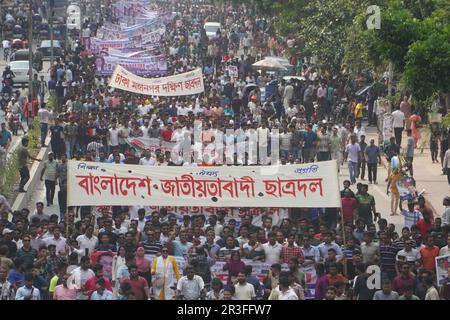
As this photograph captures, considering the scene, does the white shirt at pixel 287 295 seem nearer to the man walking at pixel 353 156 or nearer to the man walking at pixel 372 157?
the man walking at pixel 353 156

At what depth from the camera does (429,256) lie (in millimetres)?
18906

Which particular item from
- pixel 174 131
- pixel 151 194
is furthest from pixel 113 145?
pixel 151 194

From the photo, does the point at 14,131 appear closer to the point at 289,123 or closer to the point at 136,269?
the point at 289,123

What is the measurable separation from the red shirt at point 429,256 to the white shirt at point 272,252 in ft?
5.40

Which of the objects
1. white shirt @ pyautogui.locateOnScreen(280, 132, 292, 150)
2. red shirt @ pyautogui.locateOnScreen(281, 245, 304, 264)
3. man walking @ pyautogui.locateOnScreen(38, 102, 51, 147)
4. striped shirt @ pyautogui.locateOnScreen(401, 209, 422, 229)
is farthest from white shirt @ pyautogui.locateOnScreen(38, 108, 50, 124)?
red shirt @ pyautogui.locateOnScreen(281, 245, 304, 264)

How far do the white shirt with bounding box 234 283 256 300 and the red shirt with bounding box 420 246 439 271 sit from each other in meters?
2.68

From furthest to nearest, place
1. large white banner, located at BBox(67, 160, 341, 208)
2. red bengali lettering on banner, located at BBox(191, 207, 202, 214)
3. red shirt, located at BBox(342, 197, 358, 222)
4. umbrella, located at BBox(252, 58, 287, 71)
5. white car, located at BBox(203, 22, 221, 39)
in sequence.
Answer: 1. white car, located at BBox(203, 22, 221, 39)
2. umbrella, located at BBox(252, 58, 287, 71)
3. red shirt, located at BBox(342, 197, 358, 222)
4. red bengali lettering on banner, located at BBox(191, 207, 202, 214)
5. large white banner, located at BBox(67, 160, 341, 208)

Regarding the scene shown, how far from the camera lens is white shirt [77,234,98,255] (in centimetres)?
1945

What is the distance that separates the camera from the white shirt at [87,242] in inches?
766

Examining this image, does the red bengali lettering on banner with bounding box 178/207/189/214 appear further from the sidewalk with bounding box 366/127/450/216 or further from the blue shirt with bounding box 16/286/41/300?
the sidewalk with bounding box 366/127/450/216

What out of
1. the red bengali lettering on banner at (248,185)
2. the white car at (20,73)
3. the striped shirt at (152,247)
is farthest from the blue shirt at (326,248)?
the white car at (20,73)

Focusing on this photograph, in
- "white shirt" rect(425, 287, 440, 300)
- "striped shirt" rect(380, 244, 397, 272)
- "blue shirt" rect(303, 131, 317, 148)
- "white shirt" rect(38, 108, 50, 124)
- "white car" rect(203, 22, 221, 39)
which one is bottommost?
"white shirt" rect(425, 287, 440, 300)

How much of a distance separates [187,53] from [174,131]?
26.2 meters

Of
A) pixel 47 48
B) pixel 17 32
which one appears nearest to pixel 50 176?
pixel 47 48
